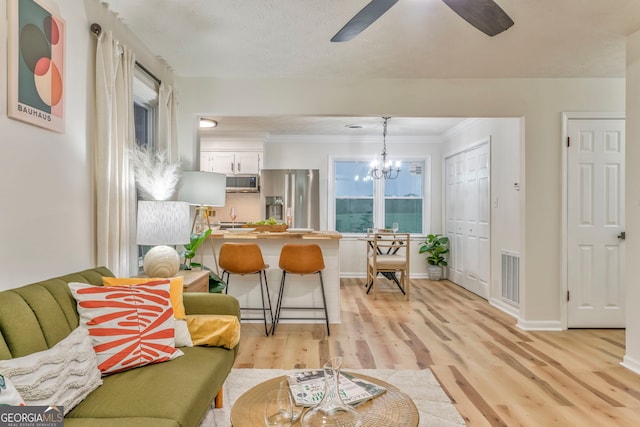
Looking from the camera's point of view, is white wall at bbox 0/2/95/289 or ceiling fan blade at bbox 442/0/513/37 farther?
ceiling fan blade at bbox 442/0/513/37

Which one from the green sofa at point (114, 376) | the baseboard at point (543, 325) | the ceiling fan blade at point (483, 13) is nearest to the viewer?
the green sofa at point (114, 376)

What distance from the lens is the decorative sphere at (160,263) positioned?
267 cm

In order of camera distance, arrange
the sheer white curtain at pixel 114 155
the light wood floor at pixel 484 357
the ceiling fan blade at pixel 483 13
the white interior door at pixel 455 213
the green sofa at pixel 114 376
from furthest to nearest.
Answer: the white interior door at pixel 455 213
the sheer white curtain at pixel 114 155
the light wood floor at pixel 484 357
the ceiling fan blade at pixel 483 13
the green sofa at pixel 114 376

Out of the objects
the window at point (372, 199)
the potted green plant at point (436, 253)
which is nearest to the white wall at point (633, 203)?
the potted green plant at point (436, 253)

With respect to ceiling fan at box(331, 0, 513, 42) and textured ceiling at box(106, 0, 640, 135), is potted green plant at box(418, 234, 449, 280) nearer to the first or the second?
textured ceiling at box(106, 0, 640, 135)

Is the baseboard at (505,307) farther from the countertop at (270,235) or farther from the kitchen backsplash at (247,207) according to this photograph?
the kitchen backsplash at (247,207)

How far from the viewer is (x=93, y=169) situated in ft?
8.20

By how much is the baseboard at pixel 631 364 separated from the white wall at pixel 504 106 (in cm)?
95

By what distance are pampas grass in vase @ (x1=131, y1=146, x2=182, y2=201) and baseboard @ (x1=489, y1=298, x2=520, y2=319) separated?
12.5 ft

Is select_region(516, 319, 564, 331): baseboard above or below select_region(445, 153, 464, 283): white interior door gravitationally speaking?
below

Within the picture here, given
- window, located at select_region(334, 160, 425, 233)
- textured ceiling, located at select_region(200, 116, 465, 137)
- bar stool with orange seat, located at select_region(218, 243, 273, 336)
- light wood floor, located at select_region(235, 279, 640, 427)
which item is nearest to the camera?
light wood floor, located at select_region(235, 279, 640, 427)

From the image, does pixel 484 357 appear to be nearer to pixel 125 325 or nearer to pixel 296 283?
pixel 296 283

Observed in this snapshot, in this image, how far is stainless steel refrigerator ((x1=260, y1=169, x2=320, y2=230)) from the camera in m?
6.73

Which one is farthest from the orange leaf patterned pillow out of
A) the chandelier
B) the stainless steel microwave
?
the chandelier
